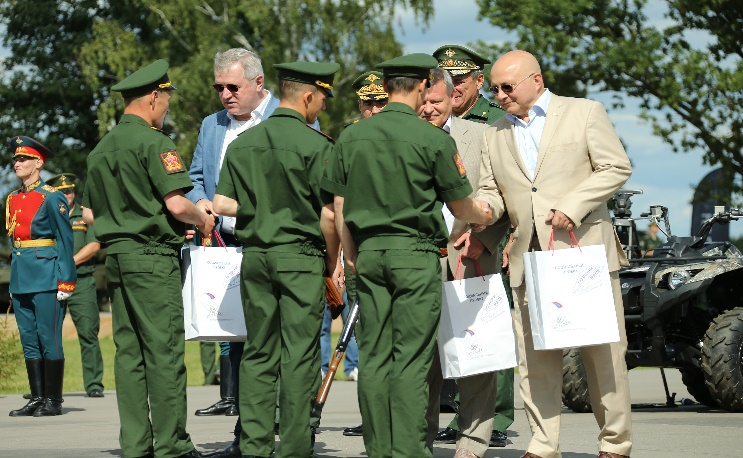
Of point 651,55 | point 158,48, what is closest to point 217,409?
point 651,55

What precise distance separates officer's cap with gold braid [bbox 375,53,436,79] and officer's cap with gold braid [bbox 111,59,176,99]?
147 centimetres

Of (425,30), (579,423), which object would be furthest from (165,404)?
(425,30)

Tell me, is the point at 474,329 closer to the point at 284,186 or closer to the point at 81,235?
the point at 284,186

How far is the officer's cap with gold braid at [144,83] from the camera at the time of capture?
24.1 ft

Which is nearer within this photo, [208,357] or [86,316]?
[86,316]

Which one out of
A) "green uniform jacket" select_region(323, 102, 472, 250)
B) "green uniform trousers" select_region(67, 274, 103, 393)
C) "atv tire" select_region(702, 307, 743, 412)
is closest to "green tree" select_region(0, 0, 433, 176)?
"green uniform trousers" select_region(67, 274, 103, 393)

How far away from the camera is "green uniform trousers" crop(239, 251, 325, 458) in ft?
21.9

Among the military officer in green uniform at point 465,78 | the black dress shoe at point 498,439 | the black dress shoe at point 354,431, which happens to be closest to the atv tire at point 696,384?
the black dress shoe at point 354,431

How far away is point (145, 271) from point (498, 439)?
243 centimetres

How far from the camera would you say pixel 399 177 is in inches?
248

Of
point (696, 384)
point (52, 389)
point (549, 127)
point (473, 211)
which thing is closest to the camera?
point (473, 211)

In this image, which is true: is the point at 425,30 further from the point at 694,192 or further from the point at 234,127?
the point at 234,127

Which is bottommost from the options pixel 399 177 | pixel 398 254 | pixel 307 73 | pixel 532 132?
pixel 398 254

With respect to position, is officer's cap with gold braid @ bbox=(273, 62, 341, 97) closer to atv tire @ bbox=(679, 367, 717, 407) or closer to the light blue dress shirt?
the light blue dress shirt
